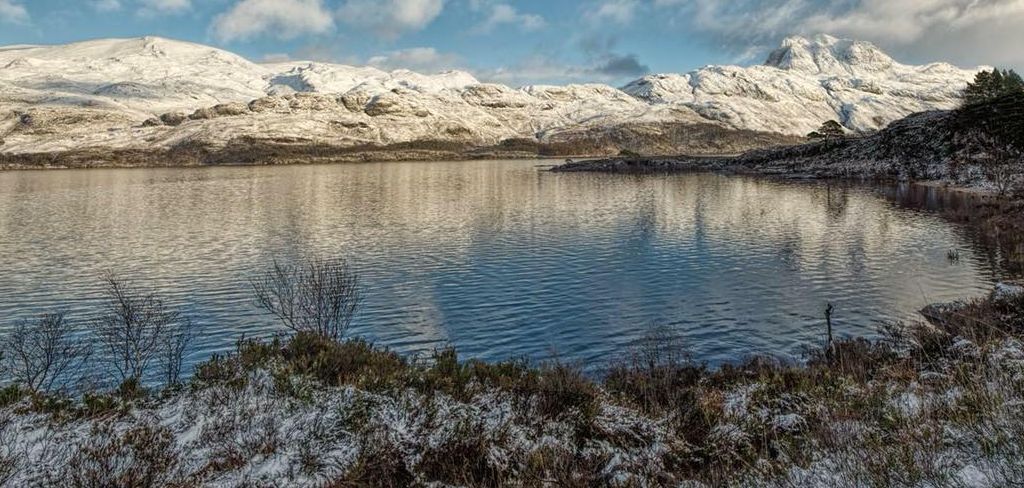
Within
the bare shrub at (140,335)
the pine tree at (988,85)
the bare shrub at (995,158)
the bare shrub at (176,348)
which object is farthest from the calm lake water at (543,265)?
the pine tree at (988,85)

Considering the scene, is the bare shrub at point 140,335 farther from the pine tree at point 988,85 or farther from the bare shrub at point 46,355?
the pine tree at point 988,85

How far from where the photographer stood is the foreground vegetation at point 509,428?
9.57 m

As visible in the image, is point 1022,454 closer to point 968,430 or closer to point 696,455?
point 968,430

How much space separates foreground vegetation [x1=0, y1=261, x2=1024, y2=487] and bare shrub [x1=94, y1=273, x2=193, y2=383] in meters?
5.95

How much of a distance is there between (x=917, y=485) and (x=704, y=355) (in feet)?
Result: 47.3

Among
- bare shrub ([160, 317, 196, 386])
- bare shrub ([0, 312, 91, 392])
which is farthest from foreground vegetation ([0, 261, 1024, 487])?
bare shrub ([0, 312, 91, 392])

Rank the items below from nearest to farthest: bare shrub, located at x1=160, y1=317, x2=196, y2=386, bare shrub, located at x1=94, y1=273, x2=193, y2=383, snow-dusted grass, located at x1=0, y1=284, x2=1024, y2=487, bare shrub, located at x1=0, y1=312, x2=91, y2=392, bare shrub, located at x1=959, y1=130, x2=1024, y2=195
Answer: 1. snow-dusted grass, located at x1=0, y1=284, x2=1024, y2=487
2. bare shrub, located at x1=0, y1=312, x2=91, y2=392
3. bare shrub, located at x1=94, y1=273, x2=193, y2=383
4. bare shrub, located at x1=160, y1=317, x2=196, y2=386
5. bare shrub, located at x1=959, y1=130, x2=1024, y2=195

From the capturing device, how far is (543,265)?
128 ft

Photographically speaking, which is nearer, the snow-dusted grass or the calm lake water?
the snow-dusted grass

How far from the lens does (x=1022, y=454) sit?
26.5 feet

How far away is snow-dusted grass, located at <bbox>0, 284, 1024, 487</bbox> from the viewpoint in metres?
9.54

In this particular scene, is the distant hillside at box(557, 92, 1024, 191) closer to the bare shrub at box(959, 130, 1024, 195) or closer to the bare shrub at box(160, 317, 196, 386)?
the bare shrub at box(959, 130, 1024, 195)

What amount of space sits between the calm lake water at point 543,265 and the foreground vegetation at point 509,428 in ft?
28.3

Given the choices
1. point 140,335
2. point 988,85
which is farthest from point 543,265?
point 988,85
